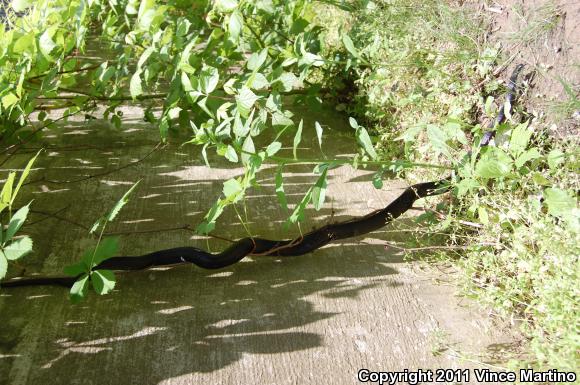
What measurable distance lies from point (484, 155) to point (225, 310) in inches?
38.3

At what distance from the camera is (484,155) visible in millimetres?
1774

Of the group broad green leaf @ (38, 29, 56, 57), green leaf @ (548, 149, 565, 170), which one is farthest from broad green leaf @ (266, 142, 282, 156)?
broad green leaf @ (38, 29, 56, 57)

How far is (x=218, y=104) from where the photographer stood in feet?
7.73

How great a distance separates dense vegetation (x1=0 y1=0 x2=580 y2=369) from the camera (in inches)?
63.4

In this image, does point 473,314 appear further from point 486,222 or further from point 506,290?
point 486,222

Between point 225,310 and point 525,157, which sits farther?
point 225,310

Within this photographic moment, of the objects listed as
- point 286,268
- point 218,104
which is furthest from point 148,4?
point 286,268

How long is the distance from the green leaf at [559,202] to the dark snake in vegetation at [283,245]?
0.39m

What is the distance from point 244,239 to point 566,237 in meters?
1.03

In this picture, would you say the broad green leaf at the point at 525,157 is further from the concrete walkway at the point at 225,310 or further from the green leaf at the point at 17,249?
the green leaf at the point at 17,249

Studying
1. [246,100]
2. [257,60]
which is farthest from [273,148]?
[257,60]

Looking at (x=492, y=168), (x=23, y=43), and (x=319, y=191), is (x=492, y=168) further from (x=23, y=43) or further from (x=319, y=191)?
(x=23, y=43)

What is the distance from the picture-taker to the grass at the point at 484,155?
4.97ft

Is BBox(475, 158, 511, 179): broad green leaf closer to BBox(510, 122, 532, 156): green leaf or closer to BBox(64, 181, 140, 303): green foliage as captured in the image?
BBox(510, 122, 532, 156): green leaf
